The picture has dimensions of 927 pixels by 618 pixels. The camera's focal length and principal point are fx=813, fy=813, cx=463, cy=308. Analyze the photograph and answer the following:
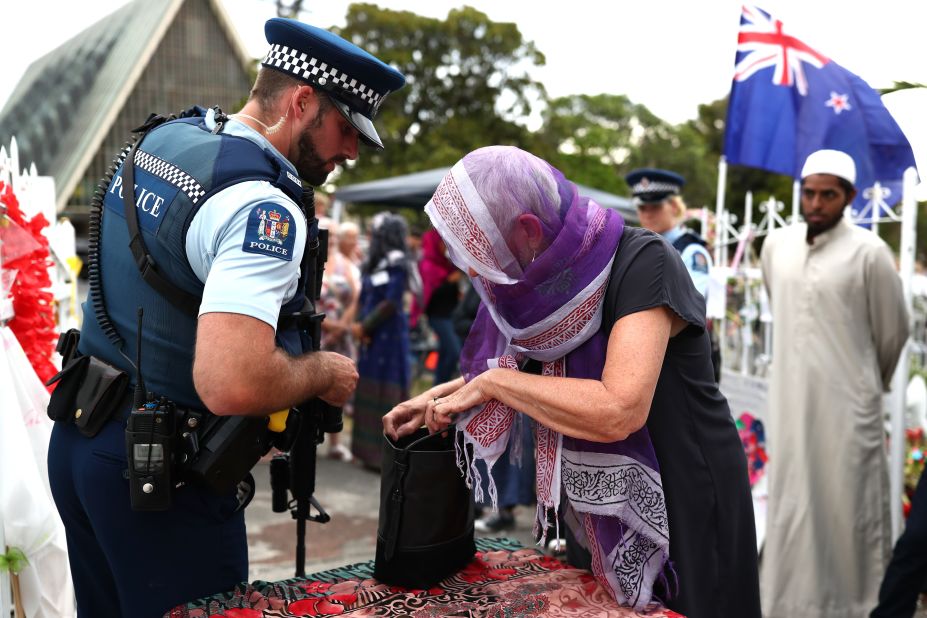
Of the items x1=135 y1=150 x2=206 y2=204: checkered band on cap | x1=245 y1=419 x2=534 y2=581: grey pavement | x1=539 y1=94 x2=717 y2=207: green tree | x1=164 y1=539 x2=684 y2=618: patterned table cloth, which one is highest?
x1=539 y1=94 x2=717 y2=207: green tree

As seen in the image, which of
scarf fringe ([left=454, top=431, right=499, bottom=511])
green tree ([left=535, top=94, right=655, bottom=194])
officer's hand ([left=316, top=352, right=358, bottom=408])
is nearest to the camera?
scarf fringe ([left=454, top=431, right=499, bottom=511])

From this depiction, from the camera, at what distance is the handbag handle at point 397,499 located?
1844 mm

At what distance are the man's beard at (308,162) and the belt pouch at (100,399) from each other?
644 millimetres

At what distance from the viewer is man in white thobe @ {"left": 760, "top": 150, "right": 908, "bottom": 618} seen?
149 inches

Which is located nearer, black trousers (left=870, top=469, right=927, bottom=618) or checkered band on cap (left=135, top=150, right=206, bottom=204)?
checkered band on cap (left=135, top=150, right=206, bottom=204)

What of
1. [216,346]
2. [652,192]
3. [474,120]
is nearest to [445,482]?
[216,346]

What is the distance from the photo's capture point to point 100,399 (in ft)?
5.95

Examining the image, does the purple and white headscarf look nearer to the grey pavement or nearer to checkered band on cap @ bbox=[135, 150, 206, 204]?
checkered band on cap @ bbox=[135, 150, 206, 204]

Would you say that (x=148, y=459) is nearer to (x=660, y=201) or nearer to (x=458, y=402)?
(x=458, y=402)

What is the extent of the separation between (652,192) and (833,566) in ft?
7.03

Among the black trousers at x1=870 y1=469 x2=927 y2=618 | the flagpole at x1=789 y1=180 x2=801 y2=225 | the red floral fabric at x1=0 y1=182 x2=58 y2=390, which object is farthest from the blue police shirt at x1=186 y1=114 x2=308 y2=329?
the flagpole at x1=789 y1=180 x2=801 y2=225

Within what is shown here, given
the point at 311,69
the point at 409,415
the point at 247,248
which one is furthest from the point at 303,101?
the point at 409,415

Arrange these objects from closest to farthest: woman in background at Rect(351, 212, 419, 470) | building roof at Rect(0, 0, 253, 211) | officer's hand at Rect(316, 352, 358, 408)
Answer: officer's hand at Rect(316, 352, 358, 408) → building roof at Rect(0, 0, 253, 211) → woman in background at Rect(351, 212, 419, 470)

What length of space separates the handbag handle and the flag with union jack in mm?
3381
